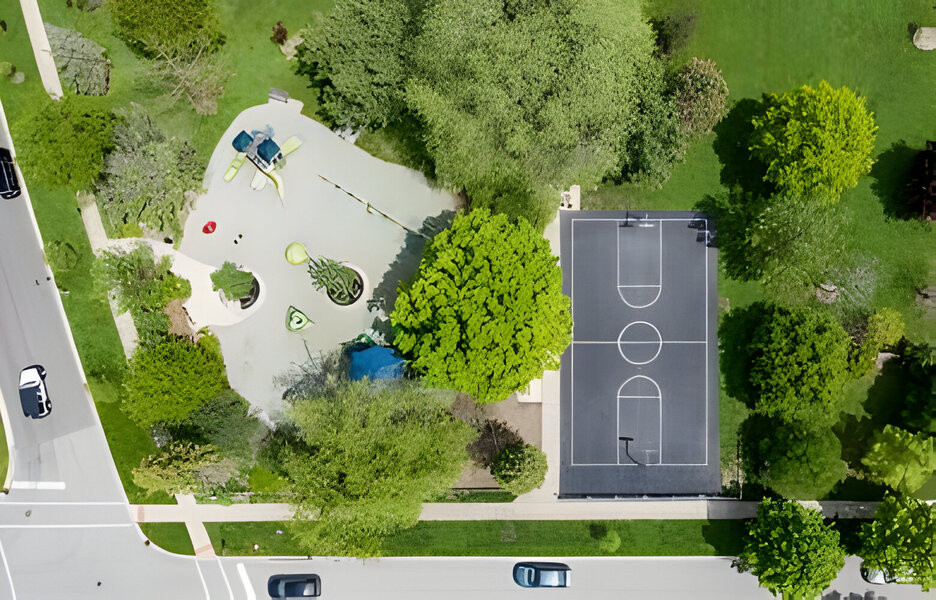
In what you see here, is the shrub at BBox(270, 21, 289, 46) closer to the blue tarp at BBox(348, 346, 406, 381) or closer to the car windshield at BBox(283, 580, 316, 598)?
the blue tarp at BBox(348, 346, 406, 381)

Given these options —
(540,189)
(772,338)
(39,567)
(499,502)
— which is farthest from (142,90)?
(772,338)

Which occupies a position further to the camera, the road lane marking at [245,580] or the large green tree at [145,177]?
the road lane marking at [245,580]

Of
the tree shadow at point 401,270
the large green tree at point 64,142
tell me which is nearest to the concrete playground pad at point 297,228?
the tree shadow at point 401,270

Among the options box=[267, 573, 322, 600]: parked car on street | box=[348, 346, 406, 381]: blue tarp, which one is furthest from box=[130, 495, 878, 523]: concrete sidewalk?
box=[348, 346, 406, 381]: blue tarp

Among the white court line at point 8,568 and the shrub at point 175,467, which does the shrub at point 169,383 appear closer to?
the shrub at point 175,467

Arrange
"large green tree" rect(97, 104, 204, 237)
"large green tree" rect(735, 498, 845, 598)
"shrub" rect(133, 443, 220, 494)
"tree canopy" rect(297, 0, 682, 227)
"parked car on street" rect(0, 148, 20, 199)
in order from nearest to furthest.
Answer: "tree canopy" rect(297, 0, 682, 227), "large green tree" rect(735, 498, 845, 598), "shrub" rect(133, 443, 220, 494), "large green tree" rect(97, 104, 204, 237), "parked car on street" rect(0, 148, 20, 199)

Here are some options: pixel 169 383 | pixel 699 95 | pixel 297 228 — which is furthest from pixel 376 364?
pixel 699 95

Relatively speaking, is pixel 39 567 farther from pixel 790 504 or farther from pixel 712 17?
pixel 712 17
